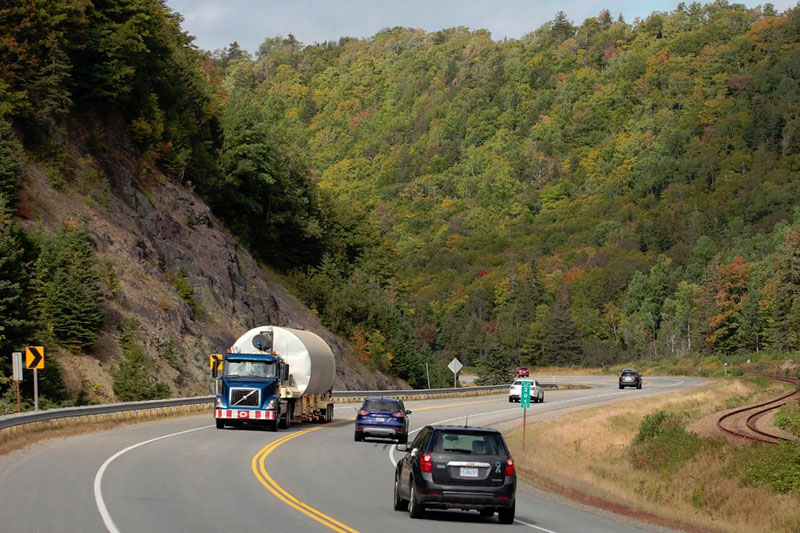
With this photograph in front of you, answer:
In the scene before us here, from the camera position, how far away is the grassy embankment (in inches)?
912

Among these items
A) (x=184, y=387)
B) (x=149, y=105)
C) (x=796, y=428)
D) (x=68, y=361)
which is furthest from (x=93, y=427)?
(x=149, y=105)

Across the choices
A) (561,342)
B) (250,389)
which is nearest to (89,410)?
(250,389)

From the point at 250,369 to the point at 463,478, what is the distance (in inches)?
778

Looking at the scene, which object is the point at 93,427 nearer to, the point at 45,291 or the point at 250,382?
the point at 250,382

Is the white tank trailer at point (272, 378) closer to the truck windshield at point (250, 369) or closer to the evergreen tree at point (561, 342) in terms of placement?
the truck windshield at point (250, 369)

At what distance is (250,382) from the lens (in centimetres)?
3556

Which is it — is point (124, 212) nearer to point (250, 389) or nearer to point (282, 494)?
point (250, 389)

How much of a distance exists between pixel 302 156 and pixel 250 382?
55.4 meters

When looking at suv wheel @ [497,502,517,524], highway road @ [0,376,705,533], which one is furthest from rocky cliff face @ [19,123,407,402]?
suv wheel @ [497,502,517,524]

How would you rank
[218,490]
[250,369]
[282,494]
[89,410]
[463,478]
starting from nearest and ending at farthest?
[463,478]
[282,494]
[218,490]
[250,369]
[89,410]

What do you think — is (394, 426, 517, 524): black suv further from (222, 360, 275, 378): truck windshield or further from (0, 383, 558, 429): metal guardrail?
(222, 360, 275, 378): truck windshield

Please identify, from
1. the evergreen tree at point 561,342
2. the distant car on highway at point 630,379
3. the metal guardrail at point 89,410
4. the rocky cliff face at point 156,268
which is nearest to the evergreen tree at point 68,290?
the rocky cliff face at point 156,268

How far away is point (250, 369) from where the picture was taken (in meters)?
36.1

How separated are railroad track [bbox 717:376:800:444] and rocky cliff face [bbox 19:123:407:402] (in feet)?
81.9
